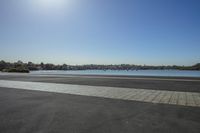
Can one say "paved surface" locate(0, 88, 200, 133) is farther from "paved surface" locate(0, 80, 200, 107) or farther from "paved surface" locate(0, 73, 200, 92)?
"paved surface" locate(0, 73, 200, 92)

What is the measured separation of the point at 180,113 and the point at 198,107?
1125 mm

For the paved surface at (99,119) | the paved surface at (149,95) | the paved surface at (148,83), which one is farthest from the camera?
the paved surface at (148,83)

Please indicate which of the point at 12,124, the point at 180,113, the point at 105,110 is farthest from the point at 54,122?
the point at 180,113

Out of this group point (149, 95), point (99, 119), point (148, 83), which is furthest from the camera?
point (148, 83)

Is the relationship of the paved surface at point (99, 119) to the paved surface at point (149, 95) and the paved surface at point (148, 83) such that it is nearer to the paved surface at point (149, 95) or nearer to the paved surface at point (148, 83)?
the paved surface at point (149, 95)

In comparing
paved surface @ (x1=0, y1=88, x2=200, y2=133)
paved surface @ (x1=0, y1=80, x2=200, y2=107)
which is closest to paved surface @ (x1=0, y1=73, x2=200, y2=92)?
paved surface @ (x1=0, y1=80, x2=200, y2=107)

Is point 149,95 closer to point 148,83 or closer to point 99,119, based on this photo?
point 99,119

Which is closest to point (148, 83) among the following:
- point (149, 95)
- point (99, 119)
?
point (149, 95)

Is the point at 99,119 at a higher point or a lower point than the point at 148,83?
lower

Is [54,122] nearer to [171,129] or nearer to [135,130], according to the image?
[135,130]

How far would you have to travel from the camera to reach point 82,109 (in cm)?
508

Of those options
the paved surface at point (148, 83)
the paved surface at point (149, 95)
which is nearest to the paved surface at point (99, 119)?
the paved surface at point (149, 95)

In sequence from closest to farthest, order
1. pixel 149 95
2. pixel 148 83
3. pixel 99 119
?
pixel 99 119, pixel 149 95, pixel 148 83

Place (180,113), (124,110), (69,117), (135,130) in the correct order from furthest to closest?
1. (124,110)
2. (180,113)
3. (69,117)
4. (135,130)
